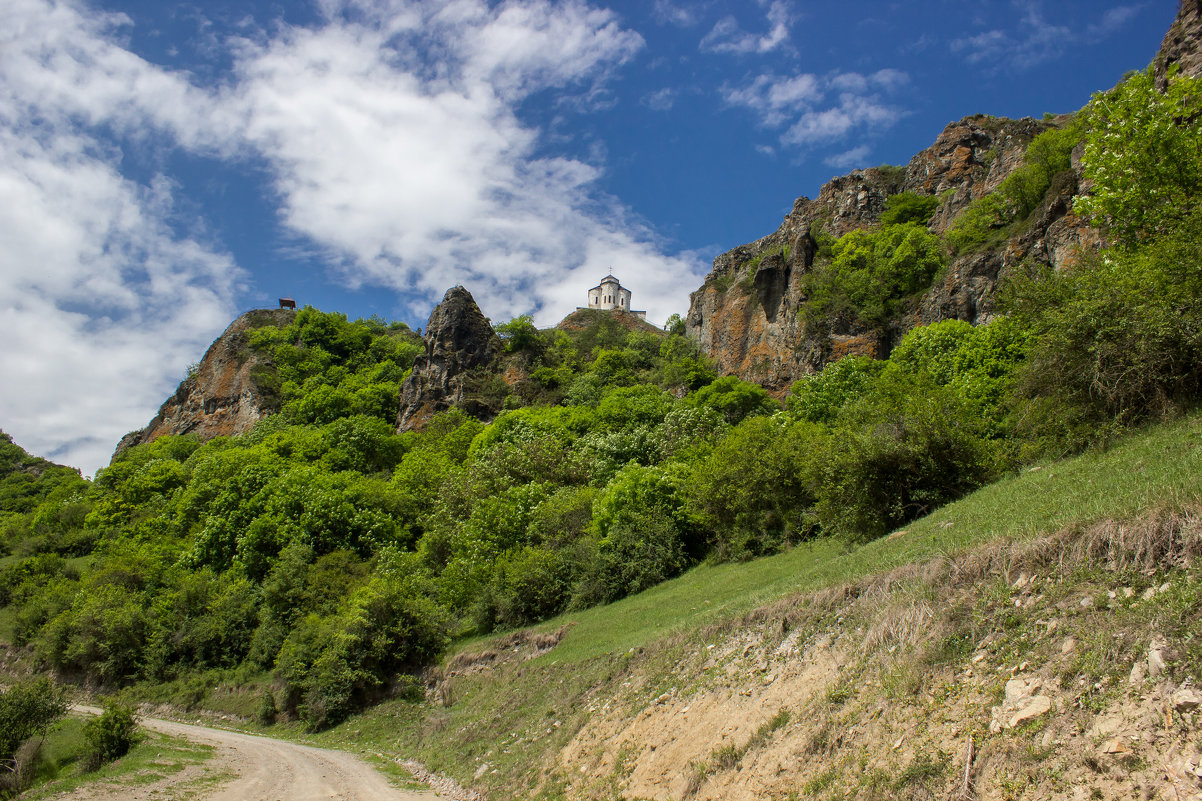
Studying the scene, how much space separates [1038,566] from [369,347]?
10428cm

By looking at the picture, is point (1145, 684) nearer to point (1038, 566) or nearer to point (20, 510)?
point (1038, 566)

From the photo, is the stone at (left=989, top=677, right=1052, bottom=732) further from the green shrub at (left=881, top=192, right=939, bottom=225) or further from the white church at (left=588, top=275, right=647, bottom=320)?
the white church at (left=588, top=275, right=647, bottom=320)

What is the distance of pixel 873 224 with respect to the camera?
244 feet

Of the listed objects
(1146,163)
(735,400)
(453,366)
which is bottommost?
(735,400)

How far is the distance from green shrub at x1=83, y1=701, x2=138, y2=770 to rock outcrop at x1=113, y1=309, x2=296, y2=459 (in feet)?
239

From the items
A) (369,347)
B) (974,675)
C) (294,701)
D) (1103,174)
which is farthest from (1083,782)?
(369,347)

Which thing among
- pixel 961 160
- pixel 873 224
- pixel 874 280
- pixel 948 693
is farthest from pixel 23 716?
pixel 961 160

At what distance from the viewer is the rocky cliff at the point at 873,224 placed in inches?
1487

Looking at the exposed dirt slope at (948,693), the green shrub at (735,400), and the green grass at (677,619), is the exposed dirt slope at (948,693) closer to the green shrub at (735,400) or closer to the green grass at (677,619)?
the green grass at (677,619)

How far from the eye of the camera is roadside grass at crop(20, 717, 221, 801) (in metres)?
18.9

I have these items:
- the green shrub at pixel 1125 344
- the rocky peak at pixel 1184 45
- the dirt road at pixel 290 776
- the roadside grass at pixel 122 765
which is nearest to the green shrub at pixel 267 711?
the dirt road at pixel 290 776

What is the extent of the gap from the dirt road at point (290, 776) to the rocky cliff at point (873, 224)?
36.7 meters

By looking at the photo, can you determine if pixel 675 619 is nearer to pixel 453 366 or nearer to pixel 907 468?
pixel 907 468

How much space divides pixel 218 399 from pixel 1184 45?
104721 mm
